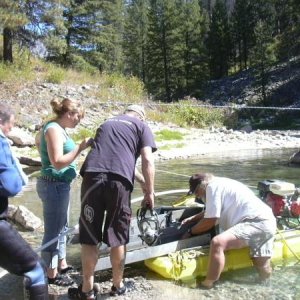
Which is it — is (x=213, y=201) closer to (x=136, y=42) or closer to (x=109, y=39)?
(x=109, y=39)

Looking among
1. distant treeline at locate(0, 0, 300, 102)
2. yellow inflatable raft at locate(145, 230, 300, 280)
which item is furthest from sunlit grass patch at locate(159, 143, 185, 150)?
yellow inflatable raft at locate(145, 230, 300, 280)

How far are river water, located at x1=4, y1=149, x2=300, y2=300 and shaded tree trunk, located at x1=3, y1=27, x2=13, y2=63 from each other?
11172mm

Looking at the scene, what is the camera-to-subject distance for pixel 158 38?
171 feet

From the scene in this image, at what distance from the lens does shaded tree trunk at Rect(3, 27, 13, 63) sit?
23.3 meters

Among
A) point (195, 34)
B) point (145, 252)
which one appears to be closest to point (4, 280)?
point (145, 252)

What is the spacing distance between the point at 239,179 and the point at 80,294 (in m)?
8.96

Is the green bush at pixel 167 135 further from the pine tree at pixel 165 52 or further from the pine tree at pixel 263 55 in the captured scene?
the pine tree at pixel 165 52

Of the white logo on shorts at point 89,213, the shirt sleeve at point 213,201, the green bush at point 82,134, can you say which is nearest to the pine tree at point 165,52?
the green bush at point 82,134

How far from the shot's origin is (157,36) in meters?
52.0

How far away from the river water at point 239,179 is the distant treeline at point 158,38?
10.8 metres

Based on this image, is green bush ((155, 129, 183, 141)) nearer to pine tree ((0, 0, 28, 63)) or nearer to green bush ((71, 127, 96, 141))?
green bush ((71, 127, 96, 141))

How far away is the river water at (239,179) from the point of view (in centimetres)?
486

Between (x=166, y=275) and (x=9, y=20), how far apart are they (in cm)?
1847

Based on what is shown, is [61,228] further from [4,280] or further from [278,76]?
[278,76]
